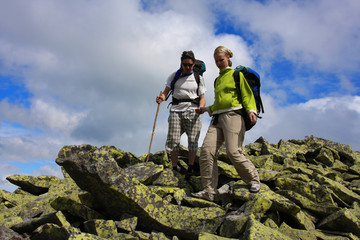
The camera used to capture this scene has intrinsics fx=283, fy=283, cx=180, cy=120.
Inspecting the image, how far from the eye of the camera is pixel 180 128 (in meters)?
10.2

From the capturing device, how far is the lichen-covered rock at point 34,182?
1108 centimetres

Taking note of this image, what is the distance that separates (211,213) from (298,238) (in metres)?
2.17

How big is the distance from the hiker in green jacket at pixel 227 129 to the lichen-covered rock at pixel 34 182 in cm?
662

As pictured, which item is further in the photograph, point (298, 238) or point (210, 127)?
point (210, 127)

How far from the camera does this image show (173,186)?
9.41 meters

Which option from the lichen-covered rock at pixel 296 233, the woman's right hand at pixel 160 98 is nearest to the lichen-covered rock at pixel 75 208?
the woman's right hand at pixel 160 98

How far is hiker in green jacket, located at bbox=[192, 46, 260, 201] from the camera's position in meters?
8.00

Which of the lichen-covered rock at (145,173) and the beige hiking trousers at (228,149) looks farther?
the lichen-covered rock at (145,173)

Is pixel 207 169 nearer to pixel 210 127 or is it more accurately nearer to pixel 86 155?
pixel 210 127

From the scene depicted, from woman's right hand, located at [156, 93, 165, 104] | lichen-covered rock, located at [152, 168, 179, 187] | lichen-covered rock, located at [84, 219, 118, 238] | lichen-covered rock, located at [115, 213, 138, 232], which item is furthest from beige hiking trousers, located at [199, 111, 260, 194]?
lichen-covered rock, located at [84, 219, 118, 238]

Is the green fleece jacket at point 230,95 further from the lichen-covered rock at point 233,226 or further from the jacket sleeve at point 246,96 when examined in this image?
the lichen-covered rock at point 233,226

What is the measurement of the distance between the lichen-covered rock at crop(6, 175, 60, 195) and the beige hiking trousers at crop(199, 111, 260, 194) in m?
6.81

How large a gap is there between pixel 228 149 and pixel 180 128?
2.70 metres

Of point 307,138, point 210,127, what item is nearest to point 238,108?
point 210,127
